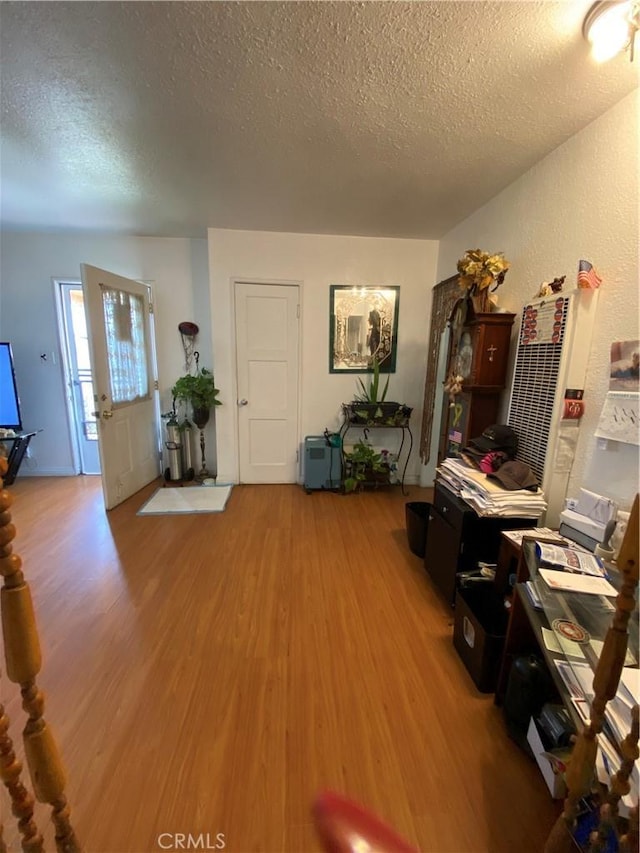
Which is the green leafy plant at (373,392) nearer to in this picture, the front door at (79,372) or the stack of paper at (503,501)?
the stack of paper at (503,501)

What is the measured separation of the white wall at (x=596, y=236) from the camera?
137 centimetres

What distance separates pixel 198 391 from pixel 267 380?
27.1 inches

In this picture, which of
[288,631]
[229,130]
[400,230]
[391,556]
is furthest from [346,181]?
[288,631]

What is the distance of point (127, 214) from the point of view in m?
2.80

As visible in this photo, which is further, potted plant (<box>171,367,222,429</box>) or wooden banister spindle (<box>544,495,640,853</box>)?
potted plant (<box>171,367,222,429</box>)

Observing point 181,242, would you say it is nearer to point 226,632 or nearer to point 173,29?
point 173,29

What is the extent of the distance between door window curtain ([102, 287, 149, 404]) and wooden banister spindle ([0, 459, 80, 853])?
2.80 m

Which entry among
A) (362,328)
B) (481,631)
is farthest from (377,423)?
(481,631)

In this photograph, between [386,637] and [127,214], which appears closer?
[386,637]

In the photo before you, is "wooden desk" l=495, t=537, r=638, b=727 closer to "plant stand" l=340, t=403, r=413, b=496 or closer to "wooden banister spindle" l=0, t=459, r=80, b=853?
"wooden banister spindle" l=0, t=459, r=80, b=853

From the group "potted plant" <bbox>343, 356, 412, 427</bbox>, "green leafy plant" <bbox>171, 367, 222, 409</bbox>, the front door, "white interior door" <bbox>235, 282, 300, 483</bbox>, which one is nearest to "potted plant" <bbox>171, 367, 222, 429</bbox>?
"green leafy plant" <bbox>171, 367, 222, 409</bbox>

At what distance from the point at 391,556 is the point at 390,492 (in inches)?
45.3

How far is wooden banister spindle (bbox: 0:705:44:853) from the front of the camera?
25.8 inches

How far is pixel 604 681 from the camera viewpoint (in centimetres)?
70
